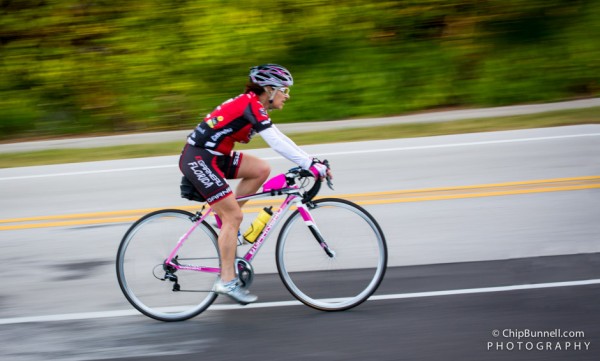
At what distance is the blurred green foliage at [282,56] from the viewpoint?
49.8 feet

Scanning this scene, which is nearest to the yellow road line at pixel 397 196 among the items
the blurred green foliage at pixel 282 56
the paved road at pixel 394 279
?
the paved road at pixel 394 279

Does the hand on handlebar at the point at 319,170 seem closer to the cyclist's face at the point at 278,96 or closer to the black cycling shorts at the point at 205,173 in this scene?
the cyclist's face at the point at 278,96

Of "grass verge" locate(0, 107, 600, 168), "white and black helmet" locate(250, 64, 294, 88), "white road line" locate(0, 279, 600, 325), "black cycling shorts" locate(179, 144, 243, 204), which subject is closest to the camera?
"white and black helmet" locate(250, 64, 294, 88)

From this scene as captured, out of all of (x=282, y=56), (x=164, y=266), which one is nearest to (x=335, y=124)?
(x=282, y=56)

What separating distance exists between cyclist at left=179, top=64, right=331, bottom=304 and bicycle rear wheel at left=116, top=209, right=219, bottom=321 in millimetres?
175

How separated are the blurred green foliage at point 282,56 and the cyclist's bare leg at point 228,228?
31.1 ft

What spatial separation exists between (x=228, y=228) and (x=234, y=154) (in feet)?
1.90

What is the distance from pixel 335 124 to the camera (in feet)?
45.0

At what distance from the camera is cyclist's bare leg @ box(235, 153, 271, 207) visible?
18.5ft

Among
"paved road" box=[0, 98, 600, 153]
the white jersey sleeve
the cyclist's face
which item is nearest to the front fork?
the white jersey sleeve

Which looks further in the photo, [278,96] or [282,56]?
[282,56]

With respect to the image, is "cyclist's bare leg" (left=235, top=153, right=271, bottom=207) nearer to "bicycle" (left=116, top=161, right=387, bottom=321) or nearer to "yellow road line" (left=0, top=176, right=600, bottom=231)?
"bicycle" (left=116, top=161, right=387, bottom=321)

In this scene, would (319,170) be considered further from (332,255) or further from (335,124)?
(335,124)

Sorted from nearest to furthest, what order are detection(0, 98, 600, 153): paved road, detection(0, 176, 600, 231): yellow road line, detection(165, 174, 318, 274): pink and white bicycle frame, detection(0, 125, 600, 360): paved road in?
detection(0, 125, 600, 360): paved road
detection(165, 174, 318, 274): pink and white bicycle frame
detection(0, 176, 600, 231): yellow road line
detection(0, 98, 600, 153): paved road
